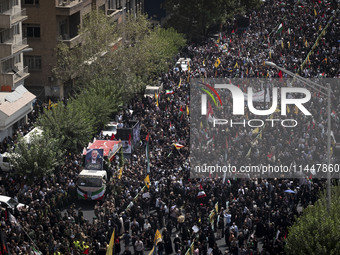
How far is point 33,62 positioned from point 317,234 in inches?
1467

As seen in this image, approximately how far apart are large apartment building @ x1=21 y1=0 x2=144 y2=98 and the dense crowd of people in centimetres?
670

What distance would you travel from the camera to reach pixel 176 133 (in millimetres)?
53938

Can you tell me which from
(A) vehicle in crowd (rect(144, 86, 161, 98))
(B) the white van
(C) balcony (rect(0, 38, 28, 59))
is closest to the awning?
(B) the white van

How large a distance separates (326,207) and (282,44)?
146 ft

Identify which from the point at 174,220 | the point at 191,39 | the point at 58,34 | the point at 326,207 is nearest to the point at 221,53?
the point at 191,39

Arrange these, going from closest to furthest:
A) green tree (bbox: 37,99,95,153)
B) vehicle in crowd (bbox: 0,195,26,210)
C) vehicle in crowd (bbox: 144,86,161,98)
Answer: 1. vehicle in crowd (bbox: 0,195,26,210)
2. green tree (bbox: 37,99,95,153)
3. vehicle in crowd (bbox: 144,86,161,98)

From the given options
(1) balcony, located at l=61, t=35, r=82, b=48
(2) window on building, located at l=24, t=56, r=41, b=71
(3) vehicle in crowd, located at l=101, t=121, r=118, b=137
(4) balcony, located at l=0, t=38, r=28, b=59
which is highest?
(4) balcony, located at l=0, t=38, r=28, b=59

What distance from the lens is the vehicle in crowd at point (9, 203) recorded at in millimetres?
40938

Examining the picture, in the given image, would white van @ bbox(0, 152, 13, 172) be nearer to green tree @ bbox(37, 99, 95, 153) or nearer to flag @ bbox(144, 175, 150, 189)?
green tree @ bbox(37, 99, 95, 153)

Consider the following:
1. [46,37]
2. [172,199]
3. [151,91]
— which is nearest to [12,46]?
[46,37]

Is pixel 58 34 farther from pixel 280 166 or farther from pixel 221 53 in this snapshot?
pixel 280 166

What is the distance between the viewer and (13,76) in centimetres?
5594

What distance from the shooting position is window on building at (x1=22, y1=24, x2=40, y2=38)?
62625mm

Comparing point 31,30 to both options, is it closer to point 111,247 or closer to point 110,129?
point 110,129
